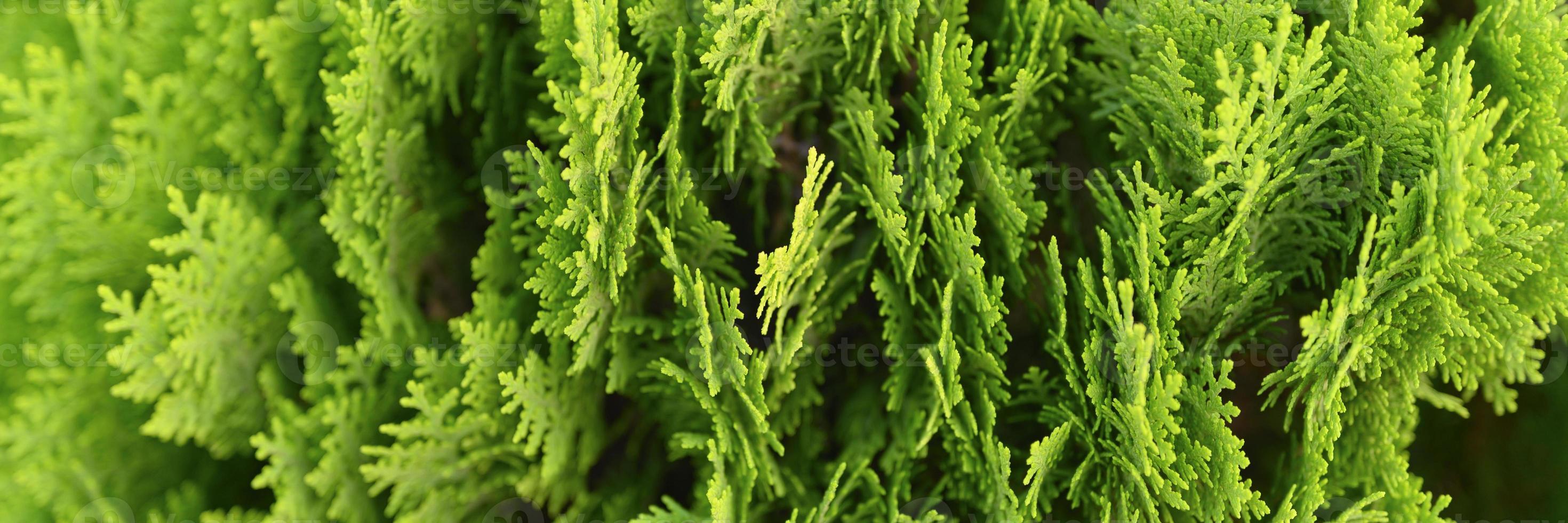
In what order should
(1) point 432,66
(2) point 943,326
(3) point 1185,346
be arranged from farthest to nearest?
(1) point 432,66 → (3) point 1185,346 → (2) point 943,326

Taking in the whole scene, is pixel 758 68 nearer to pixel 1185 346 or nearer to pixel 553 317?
pixel 553 317

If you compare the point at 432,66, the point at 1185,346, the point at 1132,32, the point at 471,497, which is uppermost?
the point at 1132,32

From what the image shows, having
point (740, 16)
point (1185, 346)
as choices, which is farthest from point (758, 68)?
point (1185, 346)

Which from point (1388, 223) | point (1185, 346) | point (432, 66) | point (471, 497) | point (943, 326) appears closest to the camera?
point (1388, 223)

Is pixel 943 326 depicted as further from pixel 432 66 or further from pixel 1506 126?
pixel 432 66

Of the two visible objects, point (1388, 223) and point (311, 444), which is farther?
point (311, 444)

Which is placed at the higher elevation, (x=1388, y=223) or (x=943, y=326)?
(x=1388, y=223)
